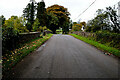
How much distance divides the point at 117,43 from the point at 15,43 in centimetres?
852

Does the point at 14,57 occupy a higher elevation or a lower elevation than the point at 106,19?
lower

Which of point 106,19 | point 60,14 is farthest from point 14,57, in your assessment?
point 60,14

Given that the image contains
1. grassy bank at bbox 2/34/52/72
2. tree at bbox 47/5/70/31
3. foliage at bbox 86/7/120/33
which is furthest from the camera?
tree at bbox 47/5/70/31

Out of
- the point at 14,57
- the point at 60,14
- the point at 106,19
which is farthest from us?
the point at 60,14

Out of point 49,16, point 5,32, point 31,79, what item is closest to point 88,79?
Result: point 31,79

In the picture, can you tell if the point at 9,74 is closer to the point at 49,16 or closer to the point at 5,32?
the point at 5,32

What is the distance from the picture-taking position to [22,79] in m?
3.23

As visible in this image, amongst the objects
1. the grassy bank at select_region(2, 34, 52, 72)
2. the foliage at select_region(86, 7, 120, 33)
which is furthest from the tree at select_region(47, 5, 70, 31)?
the grassy bank at select_region(2, 34, 52, 72)

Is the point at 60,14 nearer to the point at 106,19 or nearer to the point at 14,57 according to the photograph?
the point at 106,19

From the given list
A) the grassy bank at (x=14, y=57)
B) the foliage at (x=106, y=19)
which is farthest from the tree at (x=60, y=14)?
the grassy bank at (x=14, y=57)

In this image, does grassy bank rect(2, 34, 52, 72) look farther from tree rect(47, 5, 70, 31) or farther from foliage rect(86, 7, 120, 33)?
tree rect(47, 5, 70, 31)

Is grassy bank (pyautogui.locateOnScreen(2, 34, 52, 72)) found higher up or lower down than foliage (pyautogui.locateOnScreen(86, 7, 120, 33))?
lower down

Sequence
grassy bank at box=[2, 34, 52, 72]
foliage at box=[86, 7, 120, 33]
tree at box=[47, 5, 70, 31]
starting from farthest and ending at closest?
tree at box=[47, 5, 70, 31] < foliage at box=[86, 7, 120, 33] < grassy bank at box=[2, 34, 52, 72]

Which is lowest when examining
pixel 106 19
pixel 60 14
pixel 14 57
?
pixel 14 57
